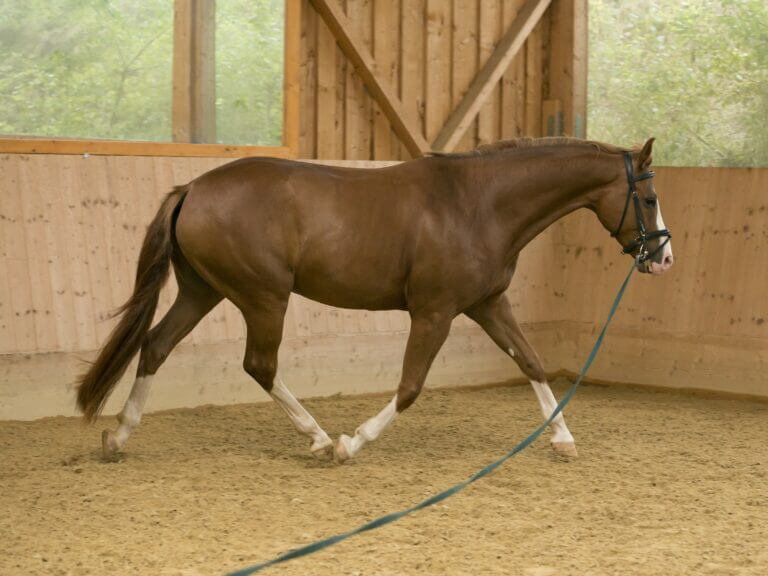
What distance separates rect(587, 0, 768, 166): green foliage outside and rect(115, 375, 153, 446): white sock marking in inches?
160

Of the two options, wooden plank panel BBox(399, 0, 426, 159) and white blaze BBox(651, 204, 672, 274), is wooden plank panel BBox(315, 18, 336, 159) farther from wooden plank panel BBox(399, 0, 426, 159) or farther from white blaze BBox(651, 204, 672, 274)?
white blaze BBox(651, 204, 672, 274)

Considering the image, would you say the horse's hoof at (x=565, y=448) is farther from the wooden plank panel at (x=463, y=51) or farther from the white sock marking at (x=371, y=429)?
the wooden plank panel at (x=463, y=51)

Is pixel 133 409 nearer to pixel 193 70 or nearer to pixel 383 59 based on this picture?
pixel 193 70

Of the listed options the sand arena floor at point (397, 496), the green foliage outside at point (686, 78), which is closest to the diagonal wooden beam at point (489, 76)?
the green foliage outside at point (686, 78)

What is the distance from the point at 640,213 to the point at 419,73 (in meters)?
3.30

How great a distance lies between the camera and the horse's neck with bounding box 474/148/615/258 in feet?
18.0

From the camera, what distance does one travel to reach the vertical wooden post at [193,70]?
266 inches

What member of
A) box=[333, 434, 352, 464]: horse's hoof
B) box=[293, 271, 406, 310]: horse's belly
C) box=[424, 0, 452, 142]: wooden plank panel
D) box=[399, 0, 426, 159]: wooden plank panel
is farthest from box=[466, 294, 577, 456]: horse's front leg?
box=[424, 0, 452, 142]: wooden plank panel

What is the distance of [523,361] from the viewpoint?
5.78m

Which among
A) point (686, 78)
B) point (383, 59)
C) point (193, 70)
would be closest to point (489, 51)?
point (383, 59)

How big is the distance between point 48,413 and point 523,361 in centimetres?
276

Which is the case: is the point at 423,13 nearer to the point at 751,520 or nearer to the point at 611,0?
the point at 611,0

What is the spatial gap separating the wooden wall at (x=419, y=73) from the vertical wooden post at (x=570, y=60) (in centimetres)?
2

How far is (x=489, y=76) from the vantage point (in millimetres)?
8523
